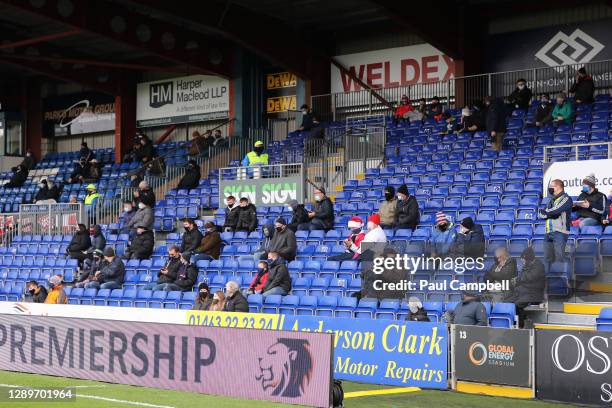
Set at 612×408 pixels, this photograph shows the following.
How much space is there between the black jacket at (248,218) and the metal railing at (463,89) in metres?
7.12

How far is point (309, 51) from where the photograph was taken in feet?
92.8

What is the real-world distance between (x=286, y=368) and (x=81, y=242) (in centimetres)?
A: 1251

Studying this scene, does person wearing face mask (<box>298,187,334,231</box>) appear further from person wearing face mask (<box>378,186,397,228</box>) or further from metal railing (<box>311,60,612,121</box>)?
metal railing (<box>311,60,612,121</box>)

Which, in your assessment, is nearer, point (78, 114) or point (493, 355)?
point (493, 355)

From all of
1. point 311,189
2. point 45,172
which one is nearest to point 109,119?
point 45,172

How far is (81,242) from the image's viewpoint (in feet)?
73.3

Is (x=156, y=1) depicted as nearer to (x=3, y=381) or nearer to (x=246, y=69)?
(x=246, y=69)

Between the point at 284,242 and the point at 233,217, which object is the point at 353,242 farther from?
the point at 233,217

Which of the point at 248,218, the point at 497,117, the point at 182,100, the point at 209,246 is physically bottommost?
the point at 209,246

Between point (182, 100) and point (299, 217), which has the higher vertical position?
point (182, 100)

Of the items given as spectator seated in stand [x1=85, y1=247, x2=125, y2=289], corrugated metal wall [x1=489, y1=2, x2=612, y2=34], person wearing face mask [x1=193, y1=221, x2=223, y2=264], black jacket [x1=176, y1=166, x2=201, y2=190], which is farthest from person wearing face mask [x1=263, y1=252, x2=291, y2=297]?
corrugated metal wall [x1=489, y1=2, x2=612, y2=34]

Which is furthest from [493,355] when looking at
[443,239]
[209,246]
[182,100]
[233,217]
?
[182,100]

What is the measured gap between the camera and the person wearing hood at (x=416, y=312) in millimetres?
13203

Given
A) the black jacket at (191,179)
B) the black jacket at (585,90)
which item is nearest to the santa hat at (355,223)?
the black jacket at (585,90)
